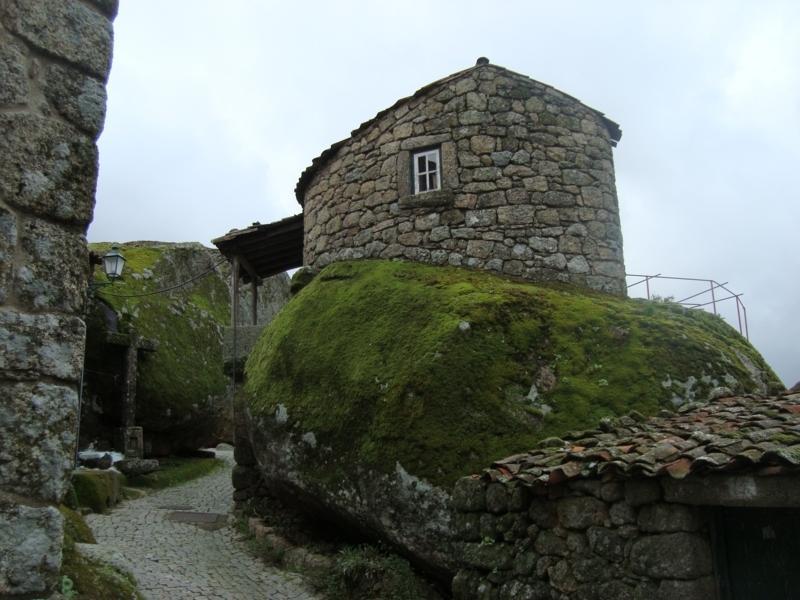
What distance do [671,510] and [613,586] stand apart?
2.08 feet

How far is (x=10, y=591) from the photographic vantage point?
2012 millimetres

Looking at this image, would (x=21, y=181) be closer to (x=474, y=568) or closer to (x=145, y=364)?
(x=474, y=568)

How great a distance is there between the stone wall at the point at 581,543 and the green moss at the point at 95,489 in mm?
7032

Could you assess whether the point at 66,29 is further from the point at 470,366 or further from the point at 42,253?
the point at 470,366

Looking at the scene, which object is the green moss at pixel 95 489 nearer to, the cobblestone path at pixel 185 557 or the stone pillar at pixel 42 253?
the cobblestone path at pixel 185 557

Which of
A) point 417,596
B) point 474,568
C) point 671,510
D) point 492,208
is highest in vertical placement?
point 492,208

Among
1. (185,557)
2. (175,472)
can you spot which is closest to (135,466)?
(175,472)

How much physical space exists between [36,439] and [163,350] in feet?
49.0

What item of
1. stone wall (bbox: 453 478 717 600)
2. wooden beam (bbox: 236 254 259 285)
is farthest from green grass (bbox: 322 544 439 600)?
wooden beam (bbox: 236 254 259 285)

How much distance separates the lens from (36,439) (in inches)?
83.7

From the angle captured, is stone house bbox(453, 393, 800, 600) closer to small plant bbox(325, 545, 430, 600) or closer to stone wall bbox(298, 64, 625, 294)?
small plant bbox(325, 545, 430, 600)

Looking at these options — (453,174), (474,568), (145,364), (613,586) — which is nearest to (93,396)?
(145,364)

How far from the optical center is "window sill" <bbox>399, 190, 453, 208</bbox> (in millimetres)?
8883

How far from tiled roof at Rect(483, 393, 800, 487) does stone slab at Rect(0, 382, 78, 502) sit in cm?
330
